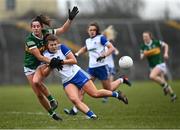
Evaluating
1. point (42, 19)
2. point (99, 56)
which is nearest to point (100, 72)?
point (99, 56)

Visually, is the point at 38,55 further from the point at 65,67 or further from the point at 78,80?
the point at 78,80

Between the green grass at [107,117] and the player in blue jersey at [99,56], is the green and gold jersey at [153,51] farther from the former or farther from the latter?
the player in blue jersey at [99,56]

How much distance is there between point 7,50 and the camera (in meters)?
33.7

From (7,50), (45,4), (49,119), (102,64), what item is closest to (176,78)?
(7,50)

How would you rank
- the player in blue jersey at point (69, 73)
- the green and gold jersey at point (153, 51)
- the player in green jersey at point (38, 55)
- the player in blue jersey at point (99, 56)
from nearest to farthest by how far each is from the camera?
the player in blue jersey at point (69, 73), the player in green jersey at point (38, 55), the player in blue jersey at point (99, 56), the green and gold jersey at point (153, 51)

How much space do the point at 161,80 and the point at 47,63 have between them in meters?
7.65

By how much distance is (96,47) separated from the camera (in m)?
15.6

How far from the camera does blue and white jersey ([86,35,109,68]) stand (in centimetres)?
1530

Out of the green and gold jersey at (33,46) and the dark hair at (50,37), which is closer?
the dark hair at (50,37)

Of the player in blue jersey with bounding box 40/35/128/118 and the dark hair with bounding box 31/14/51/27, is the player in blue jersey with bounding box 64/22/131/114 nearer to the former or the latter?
the dark hair with bounding box 31/14/51/27

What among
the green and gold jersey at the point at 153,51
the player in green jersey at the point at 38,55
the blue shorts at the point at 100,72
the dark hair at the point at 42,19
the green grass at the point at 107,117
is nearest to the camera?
the green grass at the point at 107,117

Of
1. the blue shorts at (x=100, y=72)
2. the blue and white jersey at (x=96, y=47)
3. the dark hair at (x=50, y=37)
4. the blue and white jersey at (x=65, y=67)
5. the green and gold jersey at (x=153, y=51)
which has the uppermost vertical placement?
the dark hair at (x=50, y=37)

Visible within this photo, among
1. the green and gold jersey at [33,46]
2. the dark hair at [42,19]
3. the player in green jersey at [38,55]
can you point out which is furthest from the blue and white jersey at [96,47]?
the dark hair at [42,19]

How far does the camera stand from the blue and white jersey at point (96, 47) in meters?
15.3
